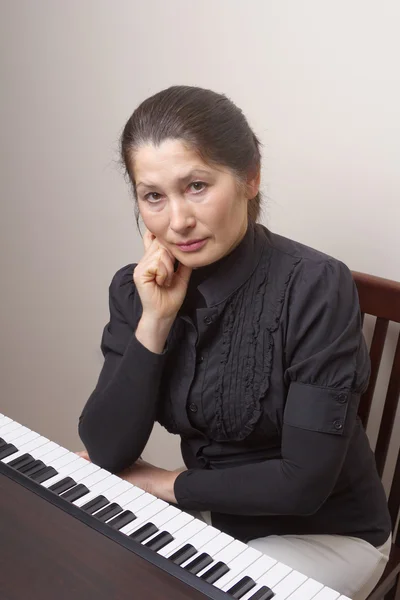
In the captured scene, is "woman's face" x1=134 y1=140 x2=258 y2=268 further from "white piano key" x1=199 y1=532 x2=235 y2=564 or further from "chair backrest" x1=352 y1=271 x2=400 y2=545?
"white piano key" x1=199 y1=532 x2=235 y2=564

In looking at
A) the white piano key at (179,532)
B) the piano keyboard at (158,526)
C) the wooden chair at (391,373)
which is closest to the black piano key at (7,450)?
the piano keyboard at (158,526)

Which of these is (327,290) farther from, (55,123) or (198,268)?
(55,123)

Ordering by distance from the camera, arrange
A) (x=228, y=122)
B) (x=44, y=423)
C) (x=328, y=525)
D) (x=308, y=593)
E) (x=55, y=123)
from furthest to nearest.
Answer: (x=44, y=423) → (x=55, y=123) → (x=328, y=525) → (x=228, y=122) → (x=308, y=593)

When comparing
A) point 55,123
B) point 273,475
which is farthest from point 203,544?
point 55,123

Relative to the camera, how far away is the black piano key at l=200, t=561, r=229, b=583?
3.43ft

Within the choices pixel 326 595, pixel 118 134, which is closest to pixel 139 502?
pixel 326 595

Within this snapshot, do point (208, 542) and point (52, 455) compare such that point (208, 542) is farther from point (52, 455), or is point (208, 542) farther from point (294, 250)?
point (294, 250)

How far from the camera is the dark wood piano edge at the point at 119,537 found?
100cm

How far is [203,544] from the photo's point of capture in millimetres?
1122

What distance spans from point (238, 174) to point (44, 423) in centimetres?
184

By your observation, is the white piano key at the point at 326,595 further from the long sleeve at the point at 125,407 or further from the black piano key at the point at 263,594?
the long sleeve at the point at 125,407

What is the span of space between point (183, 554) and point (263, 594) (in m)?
0.14

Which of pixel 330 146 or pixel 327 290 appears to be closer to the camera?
pixel 327 290

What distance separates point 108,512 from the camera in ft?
3.90
